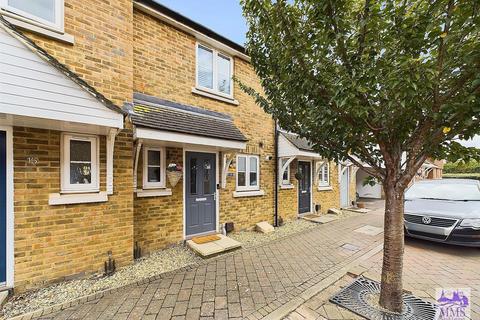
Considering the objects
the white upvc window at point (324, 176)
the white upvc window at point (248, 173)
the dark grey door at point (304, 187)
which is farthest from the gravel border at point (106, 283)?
the white upvc window at point (324, 176)

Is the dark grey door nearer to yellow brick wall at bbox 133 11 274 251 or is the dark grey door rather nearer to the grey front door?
yellow brick wall at bbox 133 11 274 251

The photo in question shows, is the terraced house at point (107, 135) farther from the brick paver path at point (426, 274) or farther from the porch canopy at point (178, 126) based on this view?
the brick paver path at point (426, 274)

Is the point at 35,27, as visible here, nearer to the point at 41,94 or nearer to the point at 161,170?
the point at 41,94

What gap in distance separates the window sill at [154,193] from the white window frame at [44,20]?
3274 millimetres

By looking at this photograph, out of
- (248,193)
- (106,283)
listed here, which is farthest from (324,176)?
(106,283)

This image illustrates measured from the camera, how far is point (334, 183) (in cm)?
1138

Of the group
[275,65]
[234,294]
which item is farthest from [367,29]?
[234,294]

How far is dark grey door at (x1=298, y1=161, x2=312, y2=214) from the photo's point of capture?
30.9 ft

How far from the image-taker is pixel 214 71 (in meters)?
6.55

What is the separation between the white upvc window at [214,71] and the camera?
6.32 metres

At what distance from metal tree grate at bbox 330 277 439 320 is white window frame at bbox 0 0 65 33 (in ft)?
20.6

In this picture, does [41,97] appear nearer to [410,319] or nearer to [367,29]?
[367,29]

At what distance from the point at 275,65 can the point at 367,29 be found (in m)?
1.25

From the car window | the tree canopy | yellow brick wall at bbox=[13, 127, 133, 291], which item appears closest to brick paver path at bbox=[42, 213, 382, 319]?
yellow brick wall at bbox=[13, 127, 133, 291]
